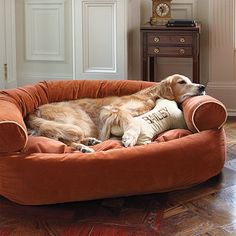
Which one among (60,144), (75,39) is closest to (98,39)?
(75,39)

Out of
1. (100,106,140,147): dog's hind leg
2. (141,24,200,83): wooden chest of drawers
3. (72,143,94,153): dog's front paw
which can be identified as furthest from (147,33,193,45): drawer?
(72,143,94,153): dog's front paw

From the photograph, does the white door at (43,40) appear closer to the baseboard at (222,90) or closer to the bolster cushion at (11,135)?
the baseboard at (222,90)

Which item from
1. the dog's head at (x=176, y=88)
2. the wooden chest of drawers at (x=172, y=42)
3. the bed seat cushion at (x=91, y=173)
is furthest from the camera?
the wooden chest of drawers at (x=172, y=42)

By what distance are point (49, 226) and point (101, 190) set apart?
31 centimetres

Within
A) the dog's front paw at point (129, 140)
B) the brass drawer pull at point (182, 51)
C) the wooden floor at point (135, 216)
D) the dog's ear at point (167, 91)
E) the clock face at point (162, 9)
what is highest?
the clock face at point (162, 9)

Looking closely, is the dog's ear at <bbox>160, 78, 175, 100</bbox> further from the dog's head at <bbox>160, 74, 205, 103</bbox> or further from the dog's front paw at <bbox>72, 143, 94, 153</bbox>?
the dog's front paw at <bbox>72, 143, 94, 153</bbox>

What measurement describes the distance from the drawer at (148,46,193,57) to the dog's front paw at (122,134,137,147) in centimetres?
143

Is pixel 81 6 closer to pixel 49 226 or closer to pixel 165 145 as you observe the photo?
pixel 165 145

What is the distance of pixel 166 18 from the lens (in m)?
4.25

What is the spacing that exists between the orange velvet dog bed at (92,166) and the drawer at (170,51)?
142cm

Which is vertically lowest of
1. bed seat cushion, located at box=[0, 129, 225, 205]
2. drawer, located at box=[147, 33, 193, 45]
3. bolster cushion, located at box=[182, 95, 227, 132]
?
bed seat cushion, located at box=[0, 129, 225, 205]

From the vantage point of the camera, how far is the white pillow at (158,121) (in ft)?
9.76

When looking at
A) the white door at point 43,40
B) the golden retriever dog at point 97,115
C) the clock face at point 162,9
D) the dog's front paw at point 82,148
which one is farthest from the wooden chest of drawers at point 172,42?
the dog's front paw at point 82,148

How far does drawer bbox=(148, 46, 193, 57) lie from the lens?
4098 mm
